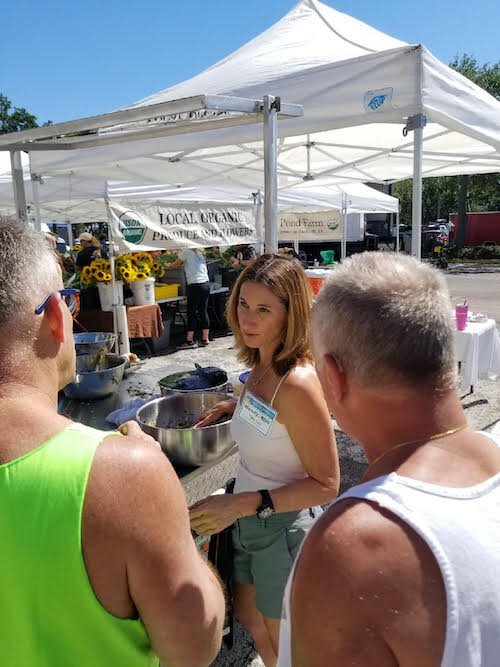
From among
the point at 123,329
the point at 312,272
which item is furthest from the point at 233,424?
the point at 312,272

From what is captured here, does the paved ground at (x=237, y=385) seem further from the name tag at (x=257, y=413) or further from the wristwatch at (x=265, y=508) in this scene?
the wristwatch at (x=265, y=508)

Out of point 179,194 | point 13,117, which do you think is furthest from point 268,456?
point 13,117

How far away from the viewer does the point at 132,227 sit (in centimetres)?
630

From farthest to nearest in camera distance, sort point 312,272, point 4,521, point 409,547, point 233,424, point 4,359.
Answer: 1. point 312,272
2. point 233,424
3. point 4,359
4. point 4,521
5. point 409,547

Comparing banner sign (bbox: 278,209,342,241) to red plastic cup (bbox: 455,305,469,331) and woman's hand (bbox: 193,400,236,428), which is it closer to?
red plastic cup (bbox: 455,305,469,331)

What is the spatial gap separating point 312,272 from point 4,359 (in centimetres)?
674

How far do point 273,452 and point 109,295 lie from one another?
538 cm

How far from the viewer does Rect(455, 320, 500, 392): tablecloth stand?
4938mm

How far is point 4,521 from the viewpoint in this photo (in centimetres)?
81

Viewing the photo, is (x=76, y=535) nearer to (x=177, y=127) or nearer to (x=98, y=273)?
(x=177, y=127)

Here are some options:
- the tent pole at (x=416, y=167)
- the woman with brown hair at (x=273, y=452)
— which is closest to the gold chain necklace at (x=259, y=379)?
the woman with brown hair at (x=273, y=452)

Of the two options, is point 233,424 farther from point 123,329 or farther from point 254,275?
point 123,329

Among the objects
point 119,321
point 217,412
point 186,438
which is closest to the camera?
point 186,438

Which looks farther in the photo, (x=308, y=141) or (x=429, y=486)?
(x=308, y=141)
